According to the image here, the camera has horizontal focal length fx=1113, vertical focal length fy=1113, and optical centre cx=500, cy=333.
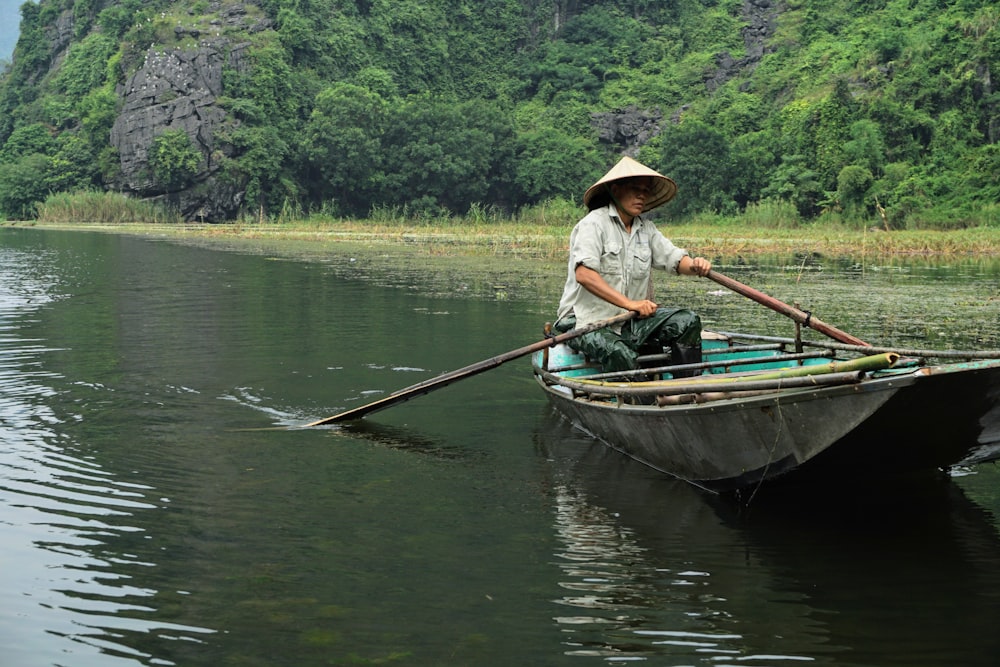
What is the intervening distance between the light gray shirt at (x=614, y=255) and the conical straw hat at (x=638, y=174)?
136 millimetres

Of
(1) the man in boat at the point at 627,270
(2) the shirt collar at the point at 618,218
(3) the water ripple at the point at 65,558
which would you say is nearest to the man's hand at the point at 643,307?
(1) the man in boat at the point at 627,270

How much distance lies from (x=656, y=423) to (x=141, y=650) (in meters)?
2.78

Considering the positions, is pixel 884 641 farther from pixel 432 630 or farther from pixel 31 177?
pixel 31 177

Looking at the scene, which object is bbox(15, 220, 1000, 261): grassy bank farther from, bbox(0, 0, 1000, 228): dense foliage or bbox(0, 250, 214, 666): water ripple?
bbox(0, 250, 214, 666): water ripple

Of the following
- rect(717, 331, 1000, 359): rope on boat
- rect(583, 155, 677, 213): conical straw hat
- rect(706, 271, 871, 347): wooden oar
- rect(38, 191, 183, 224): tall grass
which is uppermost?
rect(38, 191, 183, 224): tall grass

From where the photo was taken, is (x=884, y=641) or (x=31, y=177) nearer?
(x=884, y=641)

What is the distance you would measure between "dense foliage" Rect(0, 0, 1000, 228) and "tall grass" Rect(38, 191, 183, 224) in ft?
5.63

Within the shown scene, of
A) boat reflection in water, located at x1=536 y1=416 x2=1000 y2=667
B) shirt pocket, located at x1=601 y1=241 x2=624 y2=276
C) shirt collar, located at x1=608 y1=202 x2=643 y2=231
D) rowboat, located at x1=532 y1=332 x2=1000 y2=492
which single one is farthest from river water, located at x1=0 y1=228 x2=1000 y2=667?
shirt collar, located at x1=608 y1=202 x2=643 y2=231

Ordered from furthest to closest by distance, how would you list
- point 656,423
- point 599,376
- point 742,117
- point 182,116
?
point 182,116, point 742,117, point 599,376, point 656,423

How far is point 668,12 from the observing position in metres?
66.6

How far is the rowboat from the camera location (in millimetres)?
4508

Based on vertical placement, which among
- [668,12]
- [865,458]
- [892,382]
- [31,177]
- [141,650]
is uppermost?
[668,12]

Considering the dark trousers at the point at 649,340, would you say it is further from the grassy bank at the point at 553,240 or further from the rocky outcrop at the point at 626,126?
the rocky outcrop at the point at 626,126

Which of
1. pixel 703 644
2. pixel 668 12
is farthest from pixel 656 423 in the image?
pixel 668 12
